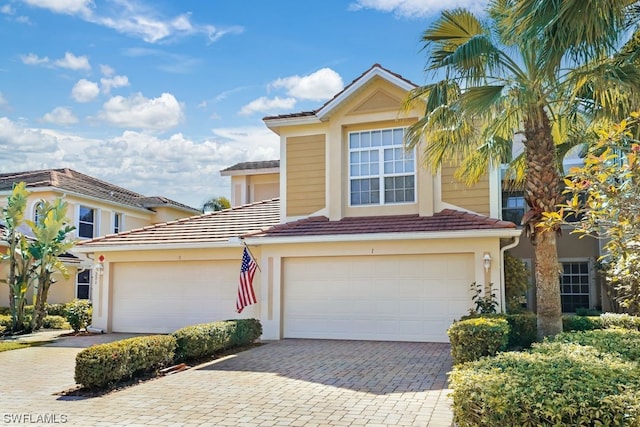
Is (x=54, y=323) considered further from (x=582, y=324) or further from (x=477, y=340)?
(x=582, y=324)

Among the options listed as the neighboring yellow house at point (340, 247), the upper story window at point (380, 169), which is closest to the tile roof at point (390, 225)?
the neighboring yellow house at point (340, 247)

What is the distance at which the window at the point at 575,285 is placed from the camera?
20.2 metres

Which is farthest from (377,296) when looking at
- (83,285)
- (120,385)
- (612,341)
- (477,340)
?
(83,285)

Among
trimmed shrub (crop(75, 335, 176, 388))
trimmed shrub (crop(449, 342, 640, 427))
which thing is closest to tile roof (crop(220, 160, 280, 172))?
trimmed shrub (crop(75, 335, 176, 388))

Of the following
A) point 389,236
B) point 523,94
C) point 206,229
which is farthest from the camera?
point 206,229

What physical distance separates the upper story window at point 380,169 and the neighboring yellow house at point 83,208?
1344 cm

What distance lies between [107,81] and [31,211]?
11.6m

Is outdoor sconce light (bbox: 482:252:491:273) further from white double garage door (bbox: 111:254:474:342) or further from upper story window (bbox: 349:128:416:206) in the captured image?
upper story window (bbox: 349:128:416:206)

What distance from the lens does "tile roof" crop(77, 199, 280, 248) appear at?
1636 centimetres

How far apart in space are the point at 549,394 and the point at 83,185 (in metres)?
27.9

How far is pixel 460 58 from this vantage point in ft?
31.7

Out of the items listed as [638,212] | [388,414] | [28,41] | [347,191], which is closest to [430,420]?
[388,414]

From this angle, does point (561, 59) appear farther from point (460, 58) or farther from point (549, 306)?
point (549, 306)

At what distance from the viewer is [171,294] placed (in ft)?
55.1
